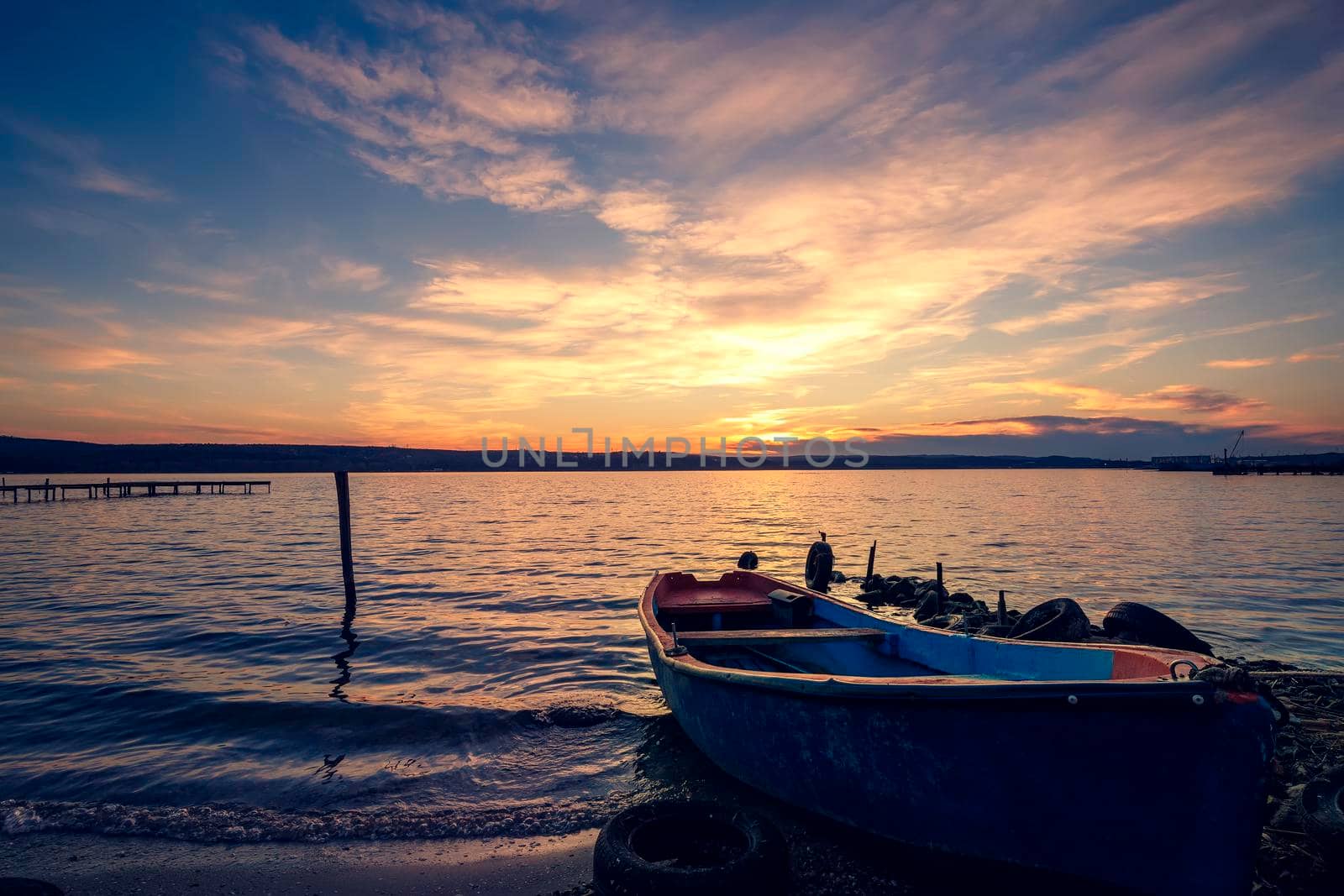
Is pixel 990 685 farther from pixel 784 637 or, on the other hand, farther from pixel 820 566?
pixel 820 566

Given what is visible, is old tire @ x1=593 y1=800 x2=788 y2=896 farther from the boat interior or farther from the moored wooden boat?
the boat interior

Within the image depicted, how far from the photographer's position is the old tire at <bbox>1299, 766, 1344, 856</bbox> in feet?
18.1

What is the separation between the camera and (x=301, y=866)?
6000 millimetres

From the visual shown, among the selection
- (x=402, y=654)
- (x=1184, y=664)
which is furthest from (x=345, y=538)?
(x=1184, y=664)

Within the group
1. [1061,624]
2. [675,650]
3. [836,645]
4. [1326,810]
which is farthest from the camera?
[1061,624]

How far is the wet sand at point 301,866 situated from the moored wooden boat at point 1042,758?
6.81ft

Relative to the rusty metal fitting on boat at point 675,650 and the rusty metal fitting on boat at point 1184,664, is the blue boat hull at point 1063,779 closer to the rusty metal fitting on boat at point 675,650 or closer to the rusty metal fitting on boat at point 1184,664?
the rusty metal fitting on boat at point 1184,664

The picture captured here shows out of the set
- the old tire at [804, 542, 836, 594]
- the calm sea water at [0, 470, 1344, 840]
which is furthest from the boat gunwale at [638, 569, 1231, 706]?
the old tire at [804, 542, 836, 594]

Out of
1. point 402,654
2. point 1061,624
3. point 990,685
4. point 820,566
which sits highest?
point 990,685

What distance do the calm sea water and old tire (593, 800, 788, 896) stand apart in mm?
1555

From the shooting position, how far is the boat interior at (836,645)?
619 centimetres

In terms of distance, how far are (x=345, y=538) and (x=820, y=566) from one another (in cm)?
1263

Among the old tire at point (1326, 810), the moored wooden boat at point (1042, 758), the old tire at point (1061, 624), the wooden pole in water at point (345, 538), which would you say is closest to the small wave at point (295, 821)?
the moored wooden boat at point (1042, 758)

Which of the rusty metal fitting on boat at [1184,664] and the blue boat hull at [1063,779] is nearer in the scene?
the blue boat hull at [1063,779]
